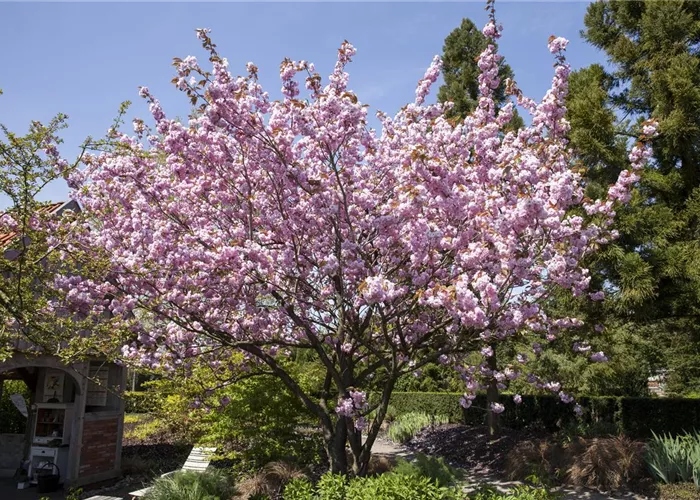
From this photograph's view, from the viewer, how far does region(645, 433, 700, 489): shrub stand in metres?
8.39

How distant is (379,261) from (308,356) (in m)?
15.1

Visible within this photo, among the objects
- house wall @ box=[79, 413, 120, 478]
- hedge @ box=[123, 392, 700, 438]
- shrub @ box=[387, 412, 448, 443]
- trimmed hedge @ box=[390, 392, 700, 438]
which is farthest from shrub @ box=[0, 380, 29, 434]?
trimmed hedge @ box=[390, 392, 700, 438]

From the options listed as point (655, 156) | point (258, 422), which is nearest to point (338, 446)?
point (258, 422)

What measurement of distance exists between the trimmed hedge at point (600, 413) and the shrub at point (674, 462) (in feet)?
5.78

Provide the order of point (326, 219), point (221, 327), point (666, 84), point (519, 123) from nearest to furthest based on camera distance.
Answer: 1. point (326, 219)
2. point (221, 327)
3. point (666, 84)
4. point (519, 123)

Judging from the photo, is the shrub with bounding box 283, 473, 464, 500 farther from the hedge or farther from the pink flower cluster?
the hedge

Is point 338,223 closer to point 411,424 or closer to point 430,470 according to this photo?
point 430,470

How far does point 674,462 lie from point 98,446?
11.3 metres

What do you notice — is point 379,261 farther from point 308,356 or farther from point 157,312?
point 308,356

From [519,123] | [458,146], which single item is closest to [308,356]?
[519,123]

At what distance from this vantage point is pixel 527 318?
619 cm

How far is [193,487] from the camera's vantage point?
729cm

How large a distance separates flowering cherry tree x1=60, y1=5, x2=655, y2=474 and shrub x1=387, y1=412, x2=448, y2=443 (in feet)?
30.9

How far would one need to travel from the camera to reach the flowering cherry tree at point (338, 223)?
599cm
